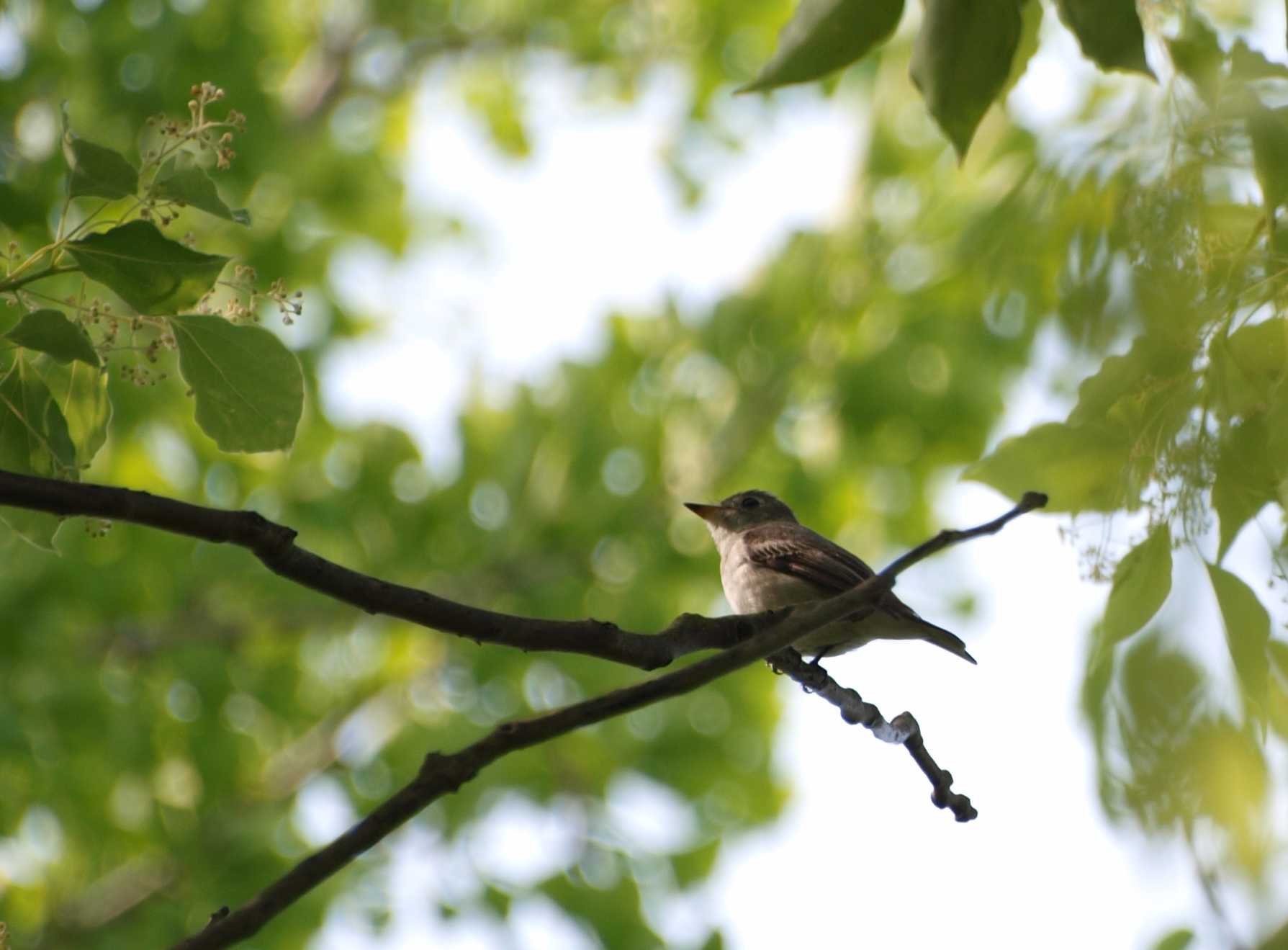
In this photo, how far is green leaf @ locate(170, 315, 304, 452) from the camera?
5.27 feet

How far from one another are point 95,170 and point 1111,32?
1.30 metres

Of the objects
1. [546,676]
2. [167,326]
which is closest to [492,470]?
[546,676]

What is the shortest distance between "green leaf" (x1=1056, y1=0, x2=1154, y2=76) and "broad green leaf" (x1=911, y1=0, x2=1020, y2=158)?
77 millimetres

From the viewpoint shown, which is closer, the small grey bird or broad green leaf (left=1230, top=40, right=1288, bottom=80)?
broad green leaf (left=1230, top=40, right=1288, bottom=80)

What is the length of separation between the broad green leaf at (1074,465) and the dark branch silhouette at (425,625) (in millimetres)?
310

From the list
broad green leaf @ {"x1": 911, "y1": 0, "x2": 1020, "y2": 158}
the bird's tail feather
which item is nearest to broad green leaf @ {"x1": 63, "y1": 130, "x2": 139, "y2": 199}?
broad green leaf @ {"x1": 911, "y1": 0, "x2": 1020, "y2": 158}

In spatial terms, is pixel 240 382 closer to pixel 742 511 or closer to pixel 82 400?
pixel 82 400

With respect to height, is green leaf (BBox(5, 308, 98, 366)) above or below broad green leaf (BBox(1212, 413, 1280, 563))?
above

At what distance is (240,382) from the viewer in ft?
5.35

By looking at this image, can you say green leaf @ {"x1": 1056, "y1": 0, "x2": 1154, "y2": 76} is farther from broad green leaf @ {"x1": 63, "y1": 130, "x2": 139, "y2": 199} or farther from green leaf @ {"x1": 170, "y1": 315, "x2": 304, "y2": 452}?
broad green leaf @ {"x1": 63, "y1": 130, "x2": 139, "y2": 199}

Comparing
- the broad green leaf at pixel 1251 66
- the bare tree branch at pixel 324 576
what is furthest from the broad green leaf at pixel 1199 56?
the bare tree branch at pixel 324 576

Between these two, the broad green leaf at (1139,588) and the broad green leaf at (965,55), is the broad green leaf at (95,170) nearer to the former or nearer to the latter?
the broad green leaf at (965,55)

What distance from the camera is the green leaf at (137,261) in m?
1.50

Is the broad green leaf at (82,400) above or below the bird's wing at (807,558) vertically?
below
